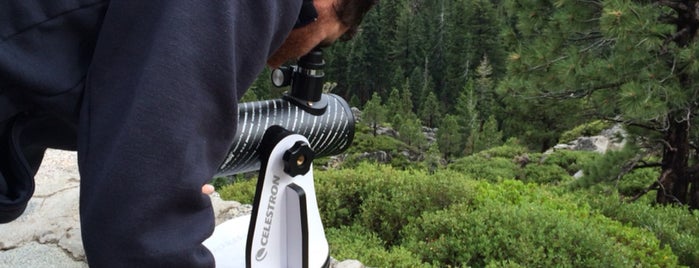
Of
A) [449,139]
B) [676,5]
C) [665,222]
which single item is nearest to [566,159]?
[676,5]

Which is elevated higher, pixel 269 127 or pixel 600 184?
pixel 269 127

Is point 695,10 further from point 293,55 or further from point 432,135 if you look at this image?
point 432,135

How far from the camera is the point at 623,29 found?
6512 mm

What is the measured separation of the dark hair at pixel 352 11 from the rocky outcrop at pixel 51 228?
205 cm

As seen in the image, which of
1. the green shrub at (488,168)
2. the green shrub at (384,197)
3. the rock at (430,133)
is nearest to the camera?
the green shrub at (384,197)

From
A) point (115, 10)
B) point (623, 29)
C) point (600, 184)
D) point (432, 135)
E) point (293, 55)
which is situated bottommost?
point (432, 135)

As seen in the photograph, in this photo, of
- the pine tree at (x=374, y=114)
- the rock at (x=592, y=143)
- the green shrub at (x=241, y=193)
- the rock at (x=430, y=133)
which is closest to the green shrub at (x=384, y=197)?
the green shrub at (x=241, y=193)

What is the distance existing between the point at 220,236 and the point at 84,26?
976 mm

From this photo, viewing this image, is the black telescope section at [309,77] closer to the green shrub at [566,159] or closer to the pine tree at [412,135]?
the green shrub at [566,159]

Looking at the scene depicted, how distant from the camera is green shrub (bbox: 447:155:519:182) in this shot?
47.4 feet

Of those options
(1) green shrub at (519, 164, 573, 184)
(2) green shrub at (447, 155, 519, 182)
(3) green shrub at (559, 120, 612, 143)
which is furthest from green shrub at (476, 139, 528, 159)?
(1) green shrub at (519, 164, 573, 184)

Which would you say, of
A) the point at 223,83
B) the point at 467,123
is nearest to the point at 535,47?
the point at 223,83

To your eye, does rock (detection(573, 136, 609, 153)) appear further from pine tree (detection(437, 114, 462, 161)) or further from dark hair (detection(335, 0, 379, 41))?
dark hair (detection(335, 0, 379, 41))

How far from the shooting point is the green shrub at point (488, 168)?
14.5 meters
